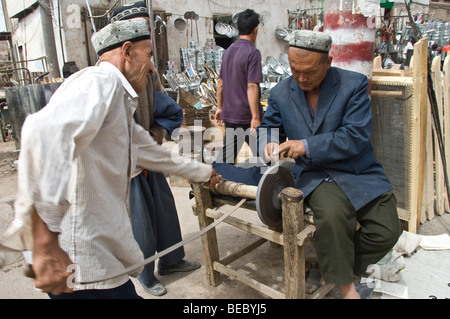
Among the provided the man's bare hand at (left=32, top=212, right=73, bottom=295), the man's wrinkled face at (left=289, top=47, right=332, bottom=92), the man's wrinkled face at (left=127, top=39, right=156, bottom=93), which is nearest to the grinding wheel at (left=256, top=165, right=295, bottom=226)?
the man's wrinkled face at (left=289, top=47, right=332, bottom=92)

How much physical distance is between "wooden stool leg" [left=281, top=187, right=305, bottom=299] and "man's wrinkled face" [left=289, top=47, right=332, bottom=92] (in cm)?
77

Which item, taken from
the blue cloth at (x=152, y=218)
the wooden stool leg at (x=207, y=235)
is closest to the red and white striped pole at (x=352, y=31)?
the wooden stool leg at (x=207, y=235)

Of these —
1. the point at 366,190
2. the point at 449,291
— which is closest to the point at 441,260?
the point at 449,291

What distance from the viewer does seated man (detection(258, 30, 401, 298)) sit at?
216cm

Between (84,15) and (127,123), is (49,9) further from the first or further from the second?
(127,123)

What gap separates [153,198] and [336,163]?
61.1 inches

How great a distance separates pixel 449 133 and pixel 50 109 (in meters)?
4.04

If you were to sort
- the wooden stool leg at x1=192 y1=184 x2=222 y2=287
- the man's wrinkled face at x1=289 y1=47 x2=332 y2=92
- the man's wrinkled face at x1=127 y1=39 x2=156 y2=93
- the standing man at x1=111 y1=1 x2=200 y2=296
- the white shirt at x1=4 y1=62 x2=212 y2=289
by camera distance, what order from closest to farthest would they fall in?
the white shirt at x1=4 y1=62 x2=212 y2=289 < the man's wrinkled face at x1=127 y1=39 x2=156 y2=93 < the man's wrinkled face at x1=289 y1=47 x2=332 y2=92 < the standing man at x1=111 y1=1 x2=200 y2=296 < the wooden stool leg at x1=192 y1=184 x2=222 y2=287

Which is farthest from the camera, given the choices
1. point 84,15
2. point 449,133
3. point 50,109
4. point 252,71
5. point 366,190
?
point 84,15

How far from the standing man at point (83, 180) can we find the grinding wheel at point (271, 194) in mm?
874

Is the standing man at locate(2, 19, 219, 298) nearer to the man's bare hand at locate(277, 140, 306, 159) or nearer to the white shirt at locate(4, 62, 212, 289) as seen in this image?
the white shirt at locate(4, 62, 212, 289)

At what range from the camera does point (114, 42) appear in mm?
1636

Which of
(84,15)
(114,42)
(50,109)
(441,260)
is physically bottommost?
(441,260)

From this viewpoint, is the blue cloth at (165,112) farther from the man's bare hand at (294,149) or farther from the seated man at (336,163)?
the man's bare hand at (294,149)
